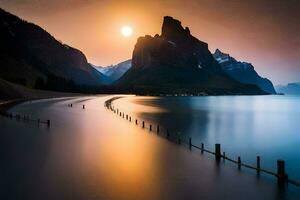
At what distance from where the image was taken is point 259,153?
51.2 metres

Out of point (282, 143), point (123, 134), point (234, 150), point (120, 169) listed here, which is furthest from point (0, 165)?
point (282, 143)

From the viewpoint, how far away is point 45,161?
34562mm

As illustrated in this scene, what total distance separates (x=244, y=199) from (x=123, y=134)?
1377 inches

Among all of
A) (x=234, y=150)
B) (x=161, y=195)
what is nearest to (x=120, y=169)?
(x=161, y=195)

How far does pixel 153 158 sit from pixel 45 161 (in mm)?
10993

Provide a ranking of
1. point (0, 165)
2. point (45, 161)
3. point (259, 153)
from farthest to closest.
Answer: point (259, 153) < point (45, 161) < point (0, 165)

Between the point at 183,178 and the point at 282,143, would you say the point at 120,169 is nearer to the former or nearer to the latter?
the point at 183,178

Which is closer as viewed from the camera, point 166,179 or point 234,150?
point 166,179

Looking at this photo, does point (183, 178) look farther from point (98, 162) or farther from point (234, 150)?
point (234, 150)

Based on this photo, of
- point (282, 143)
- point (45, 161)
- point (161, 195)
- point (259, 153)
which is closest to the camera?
point (161, 195)

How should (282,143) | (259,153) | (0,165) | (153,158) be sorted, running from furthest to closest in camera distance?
(282,143) < (259,153) < (153,158) < (0,165)

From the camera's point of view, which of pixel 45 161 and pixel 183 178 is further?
pixel 45 161

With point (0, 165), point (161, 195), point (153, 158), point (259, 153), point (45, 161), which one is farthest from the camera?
point (259, 153)

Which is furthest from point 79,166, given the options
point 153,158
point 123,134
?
point 123,134
